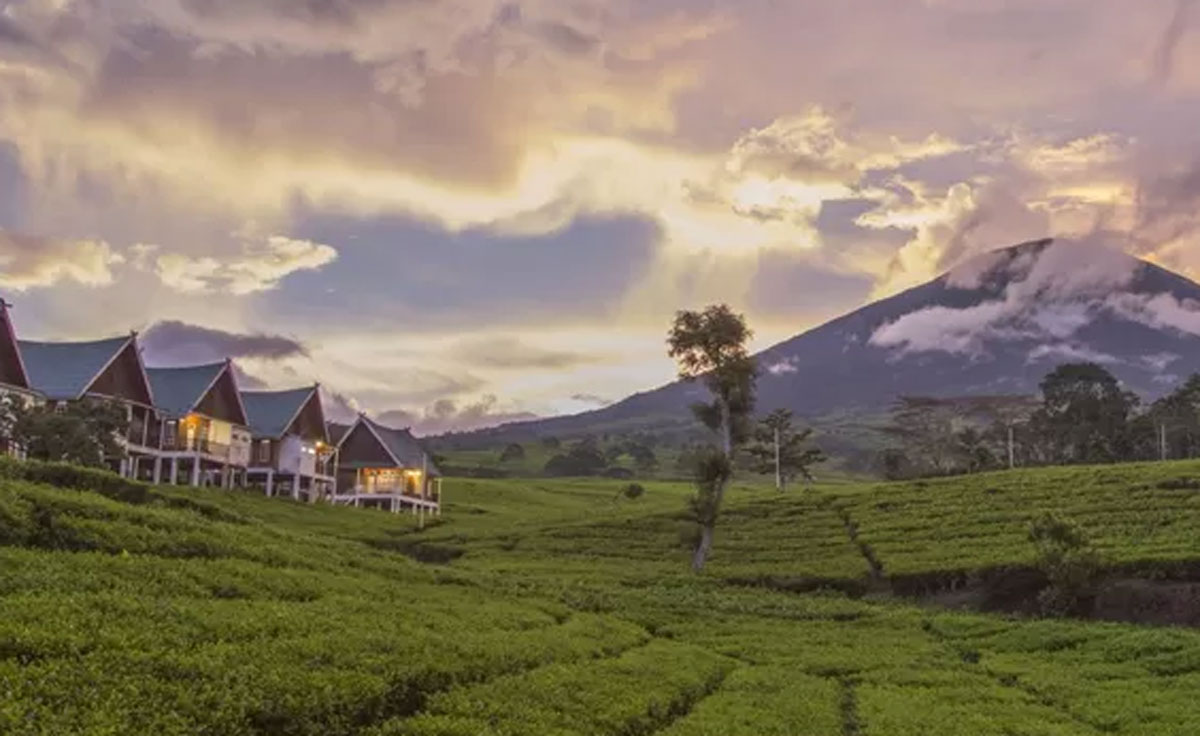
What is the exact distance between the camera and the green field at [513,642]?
17.4m

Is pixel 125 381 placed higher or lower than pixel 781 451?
higher

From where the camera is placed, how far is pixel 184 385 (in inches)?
3895

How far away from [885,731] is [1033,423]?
501 ft

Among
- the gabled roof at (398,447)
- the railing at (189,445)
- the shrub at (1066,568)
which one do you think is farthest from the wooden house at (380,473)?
the shrub at (1066,568)

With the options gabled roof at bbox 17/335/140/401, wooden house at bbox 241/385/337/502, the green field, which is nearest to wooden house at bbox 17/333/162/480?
gabled roof at bbox 17/335/140/401

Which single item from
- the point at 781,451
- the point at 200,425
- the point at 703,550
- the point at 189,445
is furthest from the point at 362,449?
the point at 703,550

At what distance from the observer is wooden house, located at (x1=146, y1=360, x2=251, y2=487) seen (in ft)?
310

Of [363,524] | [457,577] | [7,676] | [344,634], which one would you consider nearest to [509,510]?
[363,524]

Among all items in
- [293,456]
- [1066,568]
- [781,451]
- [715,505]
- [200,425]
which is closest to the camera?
[1066,568]

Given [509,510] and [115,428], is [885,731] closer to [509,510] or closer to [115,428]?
[115,428]

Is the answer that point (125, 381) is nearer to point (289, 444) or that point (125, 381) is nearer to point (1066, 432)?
point (289, 444)

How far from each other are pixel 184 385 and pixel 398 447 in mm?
29228

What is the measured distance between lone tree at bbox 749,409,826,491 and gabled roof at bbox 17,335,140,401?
79745mm

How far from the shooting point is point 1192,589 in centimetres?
5438
